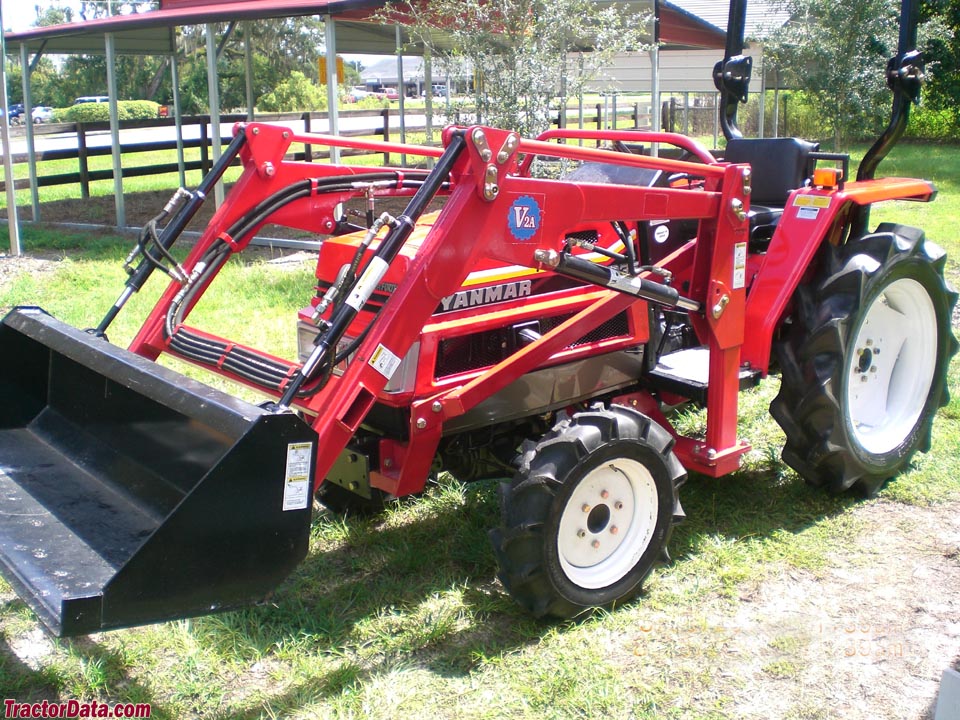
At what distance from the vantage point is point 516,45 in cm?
947

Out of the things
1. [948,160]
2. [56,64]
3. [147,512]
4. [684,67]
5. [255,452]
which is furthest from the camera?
[56,64]

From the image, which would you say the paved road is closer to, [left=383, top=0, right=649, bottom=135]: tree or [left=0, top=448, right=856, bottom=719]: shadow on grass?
[left=383, top=0, right=649, bottom=135]: tree

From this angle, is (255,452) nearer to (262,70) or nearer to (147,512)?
(147,512)

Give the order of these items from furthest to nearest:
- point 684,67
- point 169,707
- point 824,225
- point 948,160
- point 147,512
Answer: point 684,67 → point 948,160 → point 824,225 → point 147,512 → point 169,707

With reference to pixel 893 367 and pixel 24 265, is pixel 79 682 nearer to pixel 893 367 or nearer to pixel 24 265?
pixel 893 367

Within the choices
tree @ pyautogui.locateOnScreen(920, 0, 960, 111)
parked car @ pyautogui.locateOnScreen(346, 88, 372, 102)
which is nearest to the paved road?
tree @ pyautogui.locateOnScreen(920, 0, 960, 111)

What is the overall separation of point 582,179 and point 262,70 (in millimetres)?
34803

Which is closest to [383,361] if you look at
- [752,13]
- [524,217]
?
[524,217]

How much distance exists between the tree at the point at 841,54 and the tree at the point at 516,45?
7158 millimetres

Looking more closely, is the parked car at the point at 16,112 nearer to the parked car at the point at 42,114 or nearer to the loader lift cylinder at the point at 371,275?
the parked car at the point at 42,114

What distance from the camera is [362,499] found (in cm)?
409

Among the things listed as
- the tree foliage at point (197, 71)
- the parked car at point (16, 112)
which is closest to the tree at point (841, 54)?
the tree foliage at point (197, 71)

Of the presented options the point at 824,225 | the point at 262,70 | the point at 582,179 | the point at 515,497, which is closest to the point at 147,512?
the point at 515,497

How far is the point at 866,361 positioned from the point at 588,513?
5.68 feet
